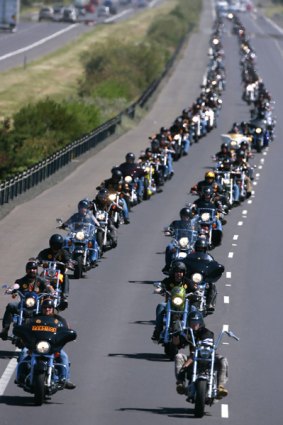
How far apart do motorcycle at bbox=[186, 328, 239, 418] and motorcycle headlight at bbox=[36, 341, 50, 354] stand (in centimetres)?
211

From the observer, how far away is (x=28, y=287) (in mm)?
27641

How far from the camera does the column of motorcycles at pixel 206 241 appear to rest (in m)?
23.0

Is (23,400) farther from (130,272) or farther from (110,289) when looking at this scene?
(130,272)

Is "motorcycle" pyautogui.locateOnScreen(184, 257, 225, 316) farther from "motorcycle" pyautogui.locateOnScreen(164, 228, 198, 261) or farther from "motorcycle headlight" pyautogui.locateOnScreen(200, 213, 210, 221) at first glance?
"motorcycle headlight" pyautogui.locateOnScreen(200, 213, 210, 221)

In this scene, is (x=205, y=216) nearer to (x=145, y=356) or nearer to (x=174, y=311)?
(x=174, y=311)

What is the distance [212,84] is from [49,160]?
39676 mm

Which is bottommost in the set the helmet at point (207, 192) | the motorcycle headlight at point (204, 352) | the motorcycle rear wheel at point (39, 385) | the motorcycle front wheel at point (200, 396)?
the helmet at point (207, 192)

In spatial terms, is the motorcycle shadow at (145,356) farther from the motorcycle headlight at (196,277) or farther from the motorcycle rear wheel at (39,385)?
the motorcycle rear wheel at (39,385)

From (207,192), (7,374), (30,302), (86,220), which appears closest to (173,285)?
(30,302)

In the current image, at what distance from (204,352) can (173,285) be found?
17.3ft

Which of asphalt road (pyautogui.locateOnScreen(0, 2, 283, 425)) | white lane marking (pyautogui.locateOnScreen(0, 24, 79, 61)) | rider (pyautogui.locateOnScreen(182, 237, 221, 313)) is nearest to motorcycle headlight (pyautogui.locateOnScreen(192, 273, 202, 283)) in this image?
asphalt road (pyautogui.locateOnScreen(0, 2, 283, 425))

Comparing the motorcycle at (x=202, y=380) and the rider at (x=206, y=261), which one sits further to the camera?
the rider at (x=206, y=261)

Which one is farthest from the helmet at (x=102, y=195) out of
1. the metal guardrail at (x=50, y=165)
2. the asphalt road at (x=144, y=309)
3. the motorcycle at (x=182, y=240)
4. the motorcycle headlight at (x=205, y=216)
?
the metal guardrail at (x=50, y=165)

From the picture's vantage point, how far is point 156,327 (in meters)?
27.8
